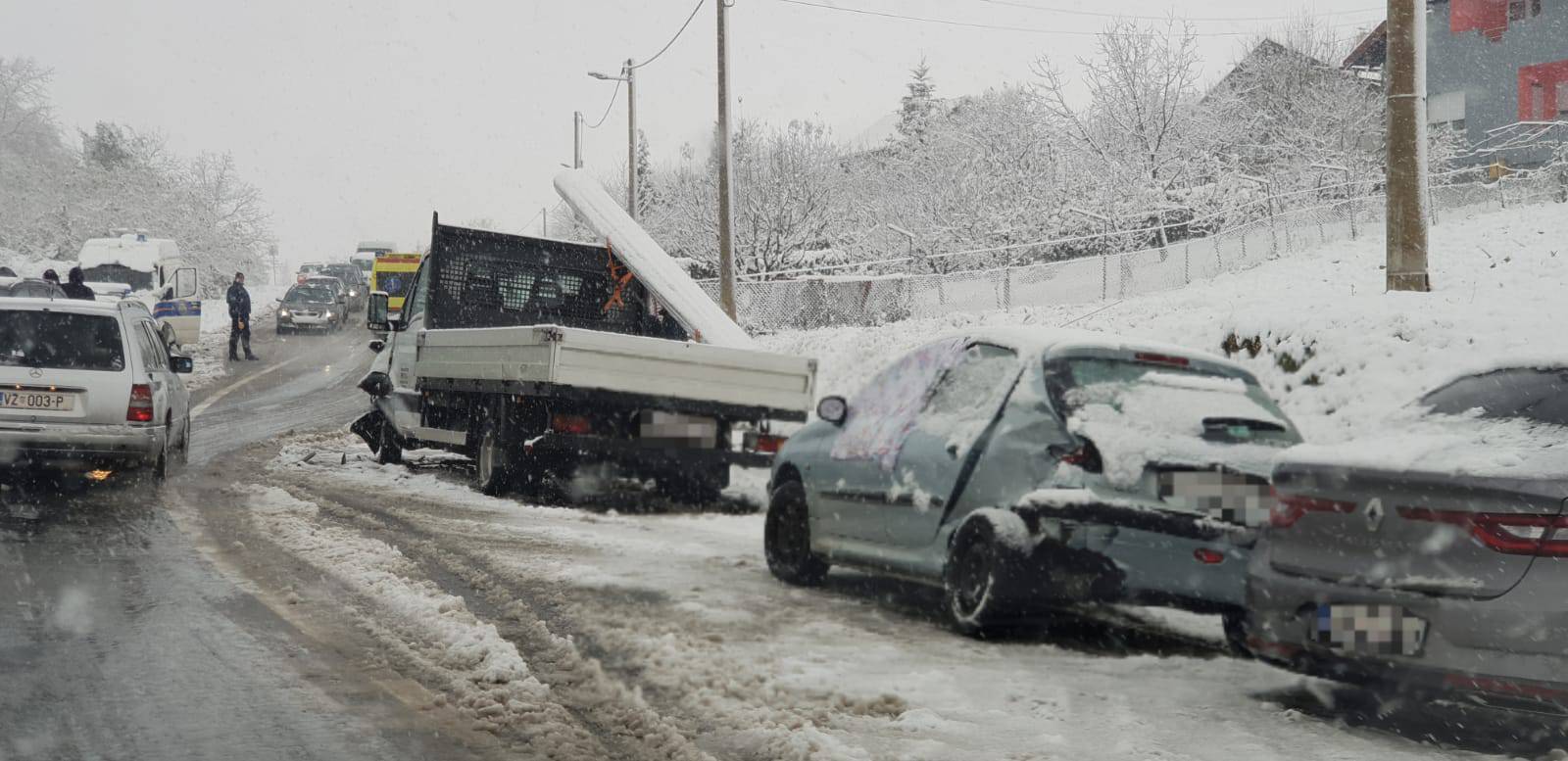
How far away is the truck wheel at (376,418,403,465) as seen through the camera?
14820mm

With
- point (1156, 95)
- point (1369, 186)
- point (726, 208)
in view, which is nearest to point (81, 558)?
point (726, 208)

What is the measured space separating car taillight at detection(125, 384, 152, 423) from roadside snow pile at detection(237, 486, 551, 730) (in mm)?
1699

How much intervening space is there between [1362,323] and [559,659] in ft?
33.2

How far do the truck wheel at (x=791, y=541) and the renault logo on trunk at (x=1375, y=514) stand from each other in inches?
142

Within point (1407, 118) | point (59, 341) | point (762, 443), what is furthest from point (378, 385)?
point (1407, 118)

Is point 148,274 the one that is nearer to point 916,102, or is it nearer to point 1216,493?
point 1216,493

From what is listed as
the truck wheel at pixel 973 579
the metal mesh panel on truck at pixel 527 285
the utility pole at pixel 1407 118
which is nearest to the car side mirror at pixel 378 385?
the metal mesh panel on truck at pixel 527 285

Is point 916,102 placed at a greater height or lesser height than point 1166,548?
greater

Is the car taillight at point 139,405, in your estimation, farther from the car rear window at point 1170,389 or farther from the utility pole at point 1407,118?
the utility pole at point 1407,118

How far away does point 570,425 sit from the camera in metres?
11.6

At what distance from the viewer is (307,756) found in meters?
4.46

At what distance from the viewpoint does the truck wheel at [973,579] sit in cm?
636

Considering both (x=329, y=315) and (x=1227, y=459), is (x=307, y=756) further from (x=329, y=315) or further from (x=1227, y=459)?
(x=329, y=315)

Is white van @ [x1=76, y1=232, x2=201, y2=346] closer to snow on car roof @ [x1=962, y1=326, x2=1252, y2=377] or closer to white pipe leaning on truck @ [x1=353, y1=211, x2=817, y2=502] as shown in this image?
white pipe leaning on truck @ [x1=353, y1=211, x2=817, y2=502]
